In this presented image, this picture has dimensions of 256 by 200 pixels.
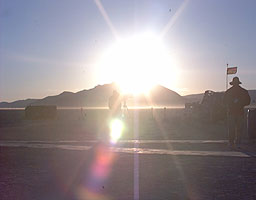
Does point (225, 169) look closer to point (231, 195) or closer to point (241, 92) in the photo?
point (231, 195)

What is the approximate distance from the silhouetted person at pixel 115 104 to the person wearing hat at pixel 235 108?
11758 millimetres

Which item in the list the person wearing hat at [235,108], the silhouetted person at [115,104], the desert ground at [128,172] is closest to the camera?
the desert ground at [128,172]

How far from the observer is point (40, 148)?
15258 millimetres

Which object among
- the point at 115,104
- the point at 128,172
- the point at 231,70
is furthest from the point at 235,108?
the point at 231,70

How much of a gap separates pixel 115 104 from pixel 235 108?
12232mm

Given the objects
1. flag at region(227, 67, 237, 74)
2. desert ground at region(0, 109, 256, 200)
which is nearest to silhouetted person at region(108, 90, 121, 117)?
flag at region(227, 67, 237, 74)

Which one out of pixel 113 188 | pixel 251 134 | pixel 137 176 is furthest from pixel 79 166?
pixel 251 134

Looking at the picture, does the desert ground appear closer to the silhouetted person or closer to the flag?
the silhouetted person

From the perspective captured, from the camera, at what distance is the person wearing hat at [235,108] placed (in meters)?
15.2

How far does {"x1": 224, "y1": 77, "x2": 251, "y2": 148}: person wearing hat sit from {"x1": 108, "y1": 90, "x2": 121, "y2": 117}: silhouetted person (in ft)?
38.6

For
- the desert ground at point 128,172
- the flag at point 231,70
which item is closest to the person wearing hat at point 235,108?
the desert ground at point 128,172

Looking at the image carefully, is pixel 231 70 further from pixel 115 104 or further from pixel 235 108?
pixel 235 108

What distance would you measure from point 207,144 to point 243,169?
6.14 metres

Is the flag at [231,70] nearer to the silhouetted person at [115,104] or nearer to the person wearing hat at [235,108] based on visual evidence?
the silhouetted person at [115,104]
